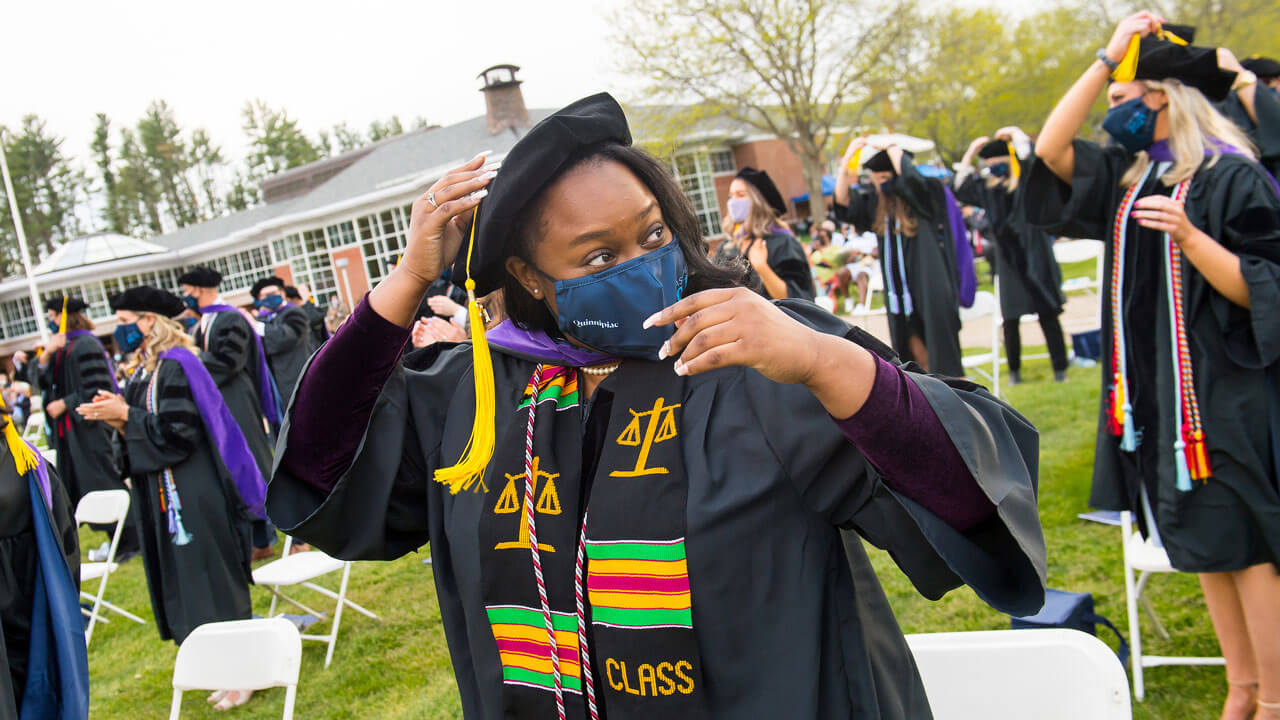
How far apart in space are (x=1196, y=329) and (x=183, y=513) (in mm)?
5168

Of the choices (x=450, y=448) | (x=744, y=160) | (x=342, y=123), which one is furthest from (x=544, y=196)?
(x=342, y=123)

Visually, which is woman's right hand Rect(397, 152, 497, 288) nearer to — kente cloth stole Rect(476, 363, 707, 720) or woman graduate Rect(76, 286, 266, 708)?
kente cloth stole Rect(476, 363, 707, 720)

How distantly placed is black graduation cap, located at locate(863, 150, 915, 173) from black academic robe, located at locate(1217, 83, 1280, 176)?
2343mm

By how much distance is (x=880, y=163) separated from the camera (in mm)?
6414

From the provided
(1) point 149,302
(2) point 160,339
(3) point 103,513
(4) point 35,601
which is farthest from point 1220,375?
(3) point 103,513

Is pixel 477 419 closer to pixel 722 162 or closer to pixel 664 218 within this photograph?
pixel 664 218

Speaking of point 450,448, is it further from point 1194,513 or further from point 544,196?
point 1194,513

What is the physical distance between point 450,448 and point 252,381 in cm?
677

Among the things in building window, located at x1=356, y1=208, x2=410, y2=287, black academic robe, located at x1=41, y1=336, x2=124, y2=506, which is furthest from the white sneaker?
building window, located at x1=356, y1=208, x2=410, y2=287

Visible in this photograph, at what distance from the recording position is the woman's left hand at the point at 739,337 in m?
1.17

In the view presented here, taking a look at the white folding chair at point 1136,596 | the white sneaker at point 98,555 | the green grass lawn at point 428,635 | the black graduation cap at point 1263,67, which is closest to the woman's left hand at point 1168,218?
the white folding chair at point 1136,596

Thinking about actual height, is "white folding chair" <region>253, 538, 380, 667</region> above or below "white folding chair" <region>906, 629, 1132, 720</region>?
below

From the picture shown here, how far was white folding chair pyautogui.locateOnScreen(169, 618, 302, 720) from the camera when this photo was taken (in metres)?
3.36

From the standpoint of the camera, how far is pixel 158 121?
6194 cm
